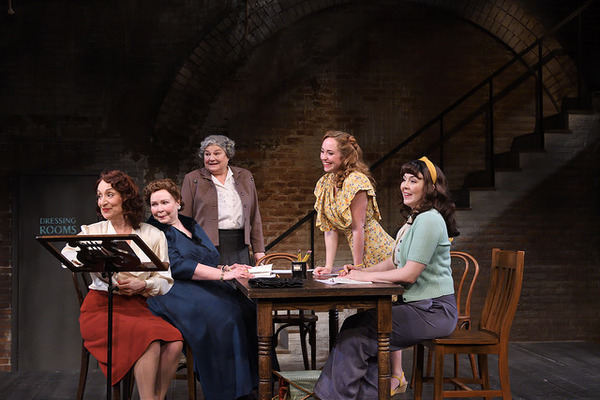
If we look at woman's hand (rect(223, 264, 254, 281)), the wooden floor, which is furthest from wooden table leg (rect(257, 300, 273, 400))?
the wooden floor

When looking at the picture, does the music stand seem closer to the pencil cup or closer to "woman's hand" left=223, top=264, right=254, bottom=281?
"woman's hand" left=223, top=264, right=254, bottom=281

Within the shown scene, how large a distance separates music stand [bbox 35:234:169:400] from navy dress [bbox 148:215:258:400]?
1.99ft

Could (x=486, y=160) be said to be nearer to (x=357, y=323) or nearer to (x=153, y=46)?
(x=153, y=46)

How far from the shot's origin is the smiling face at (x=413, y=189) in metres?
3.53

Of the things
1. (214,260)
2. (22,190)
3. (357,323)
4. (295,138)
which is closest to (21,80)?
(22,190)

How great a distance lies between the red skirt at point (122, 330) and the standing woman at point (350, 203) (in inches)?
39.9

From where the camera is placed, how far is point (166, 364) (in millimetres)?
3438

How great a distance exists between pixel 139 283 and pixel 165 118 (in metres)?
3.68

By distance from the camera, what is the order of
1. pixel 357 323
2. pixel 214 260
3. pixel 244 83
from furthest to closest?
pixel 244 83, pixel 214 260, pixel 357 323

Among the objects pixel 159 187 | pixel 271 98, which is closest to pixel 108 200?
pixel 159 187

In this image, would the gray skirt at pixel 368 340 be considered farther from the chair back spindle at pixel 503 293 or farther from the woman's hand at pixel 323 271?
the woman's hand at pixel 323 271

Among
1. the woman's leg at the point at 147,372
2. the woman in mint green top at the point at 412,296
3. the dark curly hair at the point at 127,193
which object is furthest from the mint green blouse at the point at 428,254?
the dark curly hair at the point at 127,193

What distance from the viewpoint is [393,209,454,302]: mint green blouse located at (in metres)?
3.38

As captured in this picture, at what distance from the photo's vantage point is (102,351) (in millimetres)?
3379
